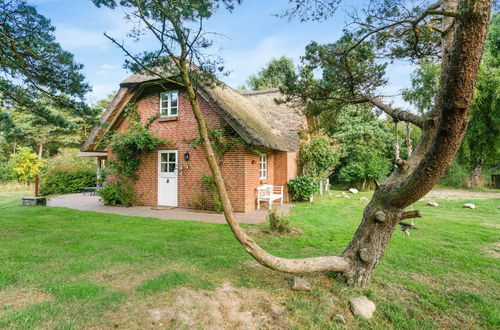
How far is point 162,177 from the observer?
10.2 metres

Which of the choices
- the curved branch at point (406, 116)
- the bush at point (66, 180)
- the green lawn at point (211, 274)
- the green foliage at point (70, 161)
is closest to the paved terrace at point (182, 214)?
the green lawn at point (211, 274)

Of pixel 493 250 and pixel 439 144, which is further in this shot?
pixel 493 250

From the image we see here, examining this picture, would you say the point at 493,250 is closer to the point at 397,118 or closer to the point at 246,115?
the point at 397,118

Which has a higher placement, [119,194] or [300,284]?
[119,194]

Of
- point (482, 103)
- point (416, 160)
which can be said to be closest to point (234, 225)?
point (416, 160)

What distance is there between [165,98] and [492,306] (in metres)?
10.5

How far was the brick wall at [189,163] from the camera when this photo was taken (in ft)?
29.8

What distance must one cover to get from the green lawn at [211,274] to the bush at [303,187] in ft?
14.7

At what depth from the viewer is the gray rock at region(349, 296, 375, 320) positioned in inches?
112

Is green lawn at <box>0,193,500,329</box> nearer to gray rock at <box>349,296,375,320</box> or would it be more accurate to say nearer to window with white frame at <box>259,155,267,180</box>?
gray rock at <box>349,296,375,320</box>

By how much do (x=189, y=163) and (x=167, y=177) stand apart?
3.83 ft

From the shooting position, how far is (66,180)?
15477mm

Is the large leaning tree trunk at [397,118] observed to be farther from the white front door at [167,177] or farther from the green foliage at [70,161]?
the green foliage at [70,161]

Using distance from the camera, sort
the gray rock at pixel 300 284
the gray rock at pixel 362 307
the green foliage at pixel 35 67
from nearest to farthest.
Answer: the gray rock at pixel 362 307 < the gray rock at pixel 300 284 < the green foliage at pixel 35 67
